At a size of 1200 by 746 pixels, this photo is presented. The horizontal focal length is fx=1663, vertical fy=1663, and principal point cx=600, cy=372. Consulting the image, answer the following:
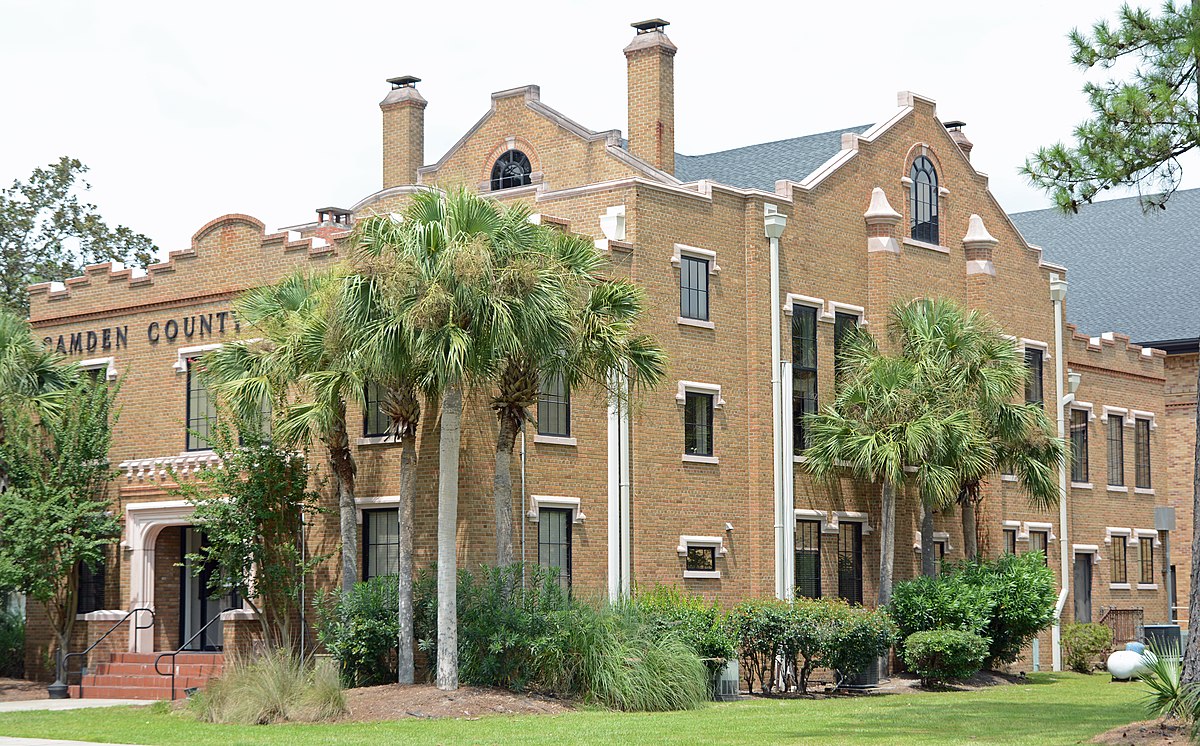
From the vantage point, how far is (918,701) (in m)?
27.7

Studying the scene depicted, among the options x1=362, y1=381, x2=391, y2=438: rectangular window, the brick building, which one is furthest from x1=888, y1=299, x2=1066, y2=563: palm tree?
x1=362, y1=381, x2=391, y2=438: rectangular window

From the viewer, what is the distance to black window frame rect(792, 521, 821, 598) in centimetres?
3241

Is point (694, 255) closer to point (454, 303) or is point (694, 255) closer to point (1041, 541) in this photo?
point (454, 303)

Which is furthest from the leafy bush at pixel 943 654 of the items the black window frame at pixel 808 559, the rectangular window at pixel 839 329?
the rectangular window at pixel 839 329

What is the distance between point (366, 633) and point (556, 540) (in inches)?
155

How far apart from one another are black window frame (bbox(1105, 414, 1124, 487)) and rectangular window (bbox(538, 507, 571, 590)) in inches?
794

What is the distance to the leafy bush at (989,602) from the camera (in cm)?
3253

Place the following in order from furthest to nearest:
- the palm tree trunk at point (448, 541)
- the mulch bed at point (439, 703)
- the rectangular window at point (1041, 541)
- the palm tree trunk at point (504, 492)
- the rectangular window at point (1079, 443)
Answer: the rectangular window at point (1079, 443) → the rectangular window at point (1041, 541) → the palm tree trunk at point (504, 492) → the palm tree trunk at point (448, 541) → the mulch bed at point (439, 703)

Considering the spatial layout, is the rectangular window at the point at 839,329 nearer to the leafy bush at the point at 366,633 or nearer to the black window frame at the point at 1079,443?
the black window frame at the point at 1079,443

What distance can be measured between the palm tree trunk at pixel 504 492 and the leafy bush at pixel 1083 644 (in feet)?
57.2

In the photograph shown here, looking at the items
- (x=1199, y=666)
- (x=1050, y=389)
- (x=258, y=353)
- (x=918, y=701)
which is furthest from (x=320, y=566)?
(x=1050, y=389)

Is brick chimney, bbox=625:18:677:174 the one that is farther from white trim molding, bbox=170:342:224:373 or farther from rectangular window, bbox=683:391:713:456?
white trim molding, bbox=170:342:224:373

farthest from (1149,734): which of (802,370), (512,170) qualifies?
(512,170)

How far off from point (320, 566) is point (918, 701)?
10.3 meters
